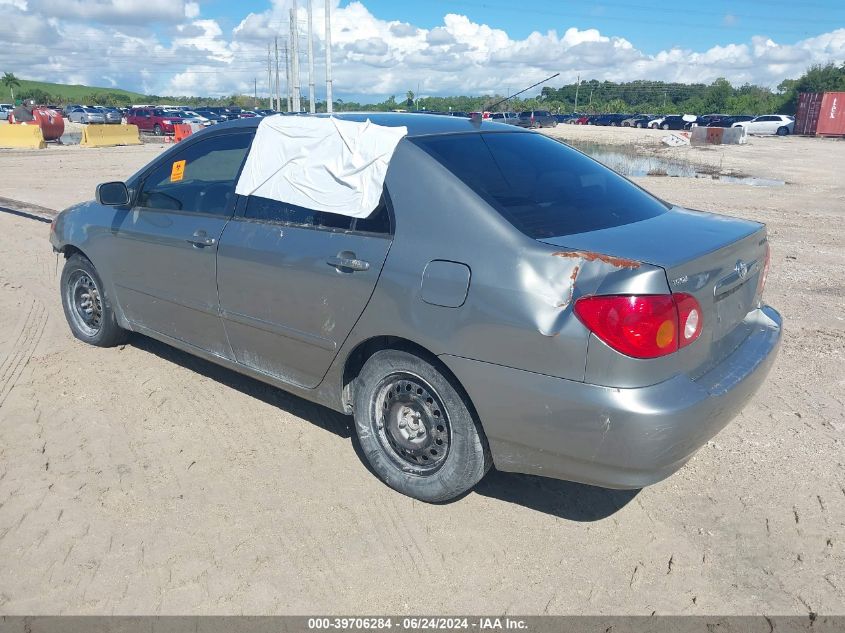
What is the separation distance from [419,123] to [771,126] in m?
57.0

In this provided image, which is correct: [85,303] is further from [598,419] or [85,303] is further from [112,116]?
[112,116]

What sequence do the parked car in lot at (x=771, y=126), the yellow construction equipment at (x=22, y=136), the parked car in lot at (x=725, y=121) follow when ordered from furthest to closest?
the parked car in lot at (x=725, y=121) < the parked car in lot at (x=771, y=126) < the yellow construction equipment at (x=22, y=136)

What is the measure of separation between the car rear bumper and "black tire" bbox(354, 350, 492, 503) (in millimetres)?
137

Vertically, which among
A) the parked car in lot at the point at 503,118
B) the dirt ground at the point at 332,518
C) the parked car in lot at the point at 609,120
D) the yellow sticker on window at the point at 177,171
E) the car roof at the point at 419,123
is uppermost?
the parked car in lot at the point at 609,120

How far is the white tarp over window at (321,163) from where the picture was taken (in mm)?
3496

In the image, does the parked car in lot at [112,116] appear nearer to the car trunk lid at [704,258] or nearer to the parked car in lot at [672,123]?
the parked car in lot at [672,123]

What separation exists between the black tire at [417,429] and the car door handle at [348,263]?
1.39ft

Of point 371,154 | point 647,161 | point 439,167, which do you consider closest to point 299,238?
point 371,154

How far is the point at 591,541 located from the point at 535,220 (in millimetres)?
1476

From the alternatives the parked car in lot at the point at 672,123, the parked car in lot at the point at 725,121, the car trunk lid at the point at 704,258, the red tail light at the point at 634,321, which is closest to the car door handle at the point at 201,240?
the car trunk lid at the point at 704,258

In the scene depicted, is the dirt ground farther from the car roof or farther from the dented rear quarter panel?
the car roof

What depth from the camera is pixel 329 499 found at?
3.44m

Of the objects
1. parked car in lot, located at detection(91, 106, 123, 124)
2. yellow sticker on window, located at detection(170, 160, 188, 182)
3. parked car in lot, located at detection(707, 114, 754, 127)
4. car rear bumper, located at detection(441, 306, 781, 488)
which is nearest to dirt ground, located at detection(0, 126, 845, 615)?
car rear bumper, located at detection(441, 306, 781, 488)

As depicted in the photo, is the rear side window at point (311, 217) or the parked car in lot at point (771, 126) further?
the parked car in lot at point (771, 126)
